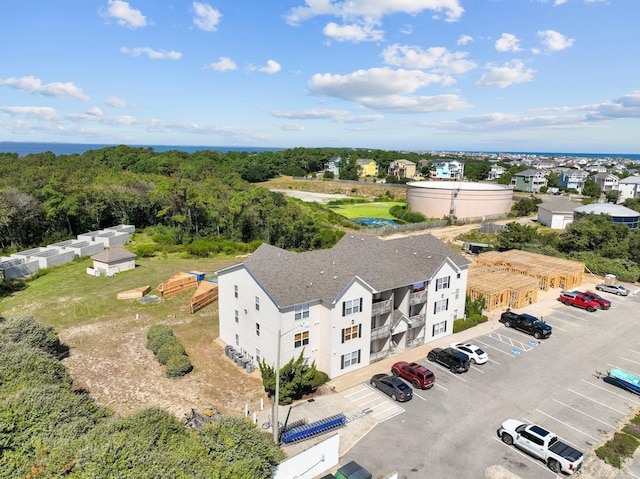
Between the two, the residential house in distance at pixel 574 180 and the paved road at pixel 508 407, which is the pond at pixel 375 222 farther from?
the residential house in distance at pixel 574 180

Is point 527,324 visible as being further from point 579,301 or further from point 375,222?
point 375,222

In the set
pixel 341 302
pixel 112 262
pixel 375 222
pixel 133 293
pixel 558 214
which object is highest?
pixel 341 302

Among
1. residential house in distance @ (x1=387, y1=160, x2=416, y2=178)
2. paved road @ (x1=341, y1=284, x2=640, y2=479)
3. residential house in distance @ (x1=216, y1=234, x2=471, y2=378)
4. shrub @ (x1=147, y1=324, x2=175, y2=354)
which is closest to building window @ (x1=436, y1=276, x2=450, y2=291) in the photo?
residential house in distance @ (x1=216, y1=234, x2=471, y2=378)

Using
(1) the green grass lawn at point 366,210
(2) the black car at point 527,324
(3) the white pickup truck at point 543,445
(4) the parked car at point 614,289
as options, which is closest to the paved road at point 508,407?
(3) the white pickup truck at point 543,445

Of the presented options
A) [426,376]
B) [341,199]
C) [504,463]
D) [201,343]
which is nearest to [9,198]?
[201,343]

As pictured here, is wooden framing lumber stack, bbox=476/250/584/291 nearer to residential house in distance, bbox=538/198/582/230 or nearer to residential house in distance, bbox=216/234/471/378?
residential house in distance, bbox=216/234/471/378

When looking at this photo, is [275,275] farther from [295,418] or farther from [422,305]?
[422,305]

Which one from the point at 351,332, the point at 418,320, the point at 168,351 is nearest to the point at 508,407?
the point at 418,320
